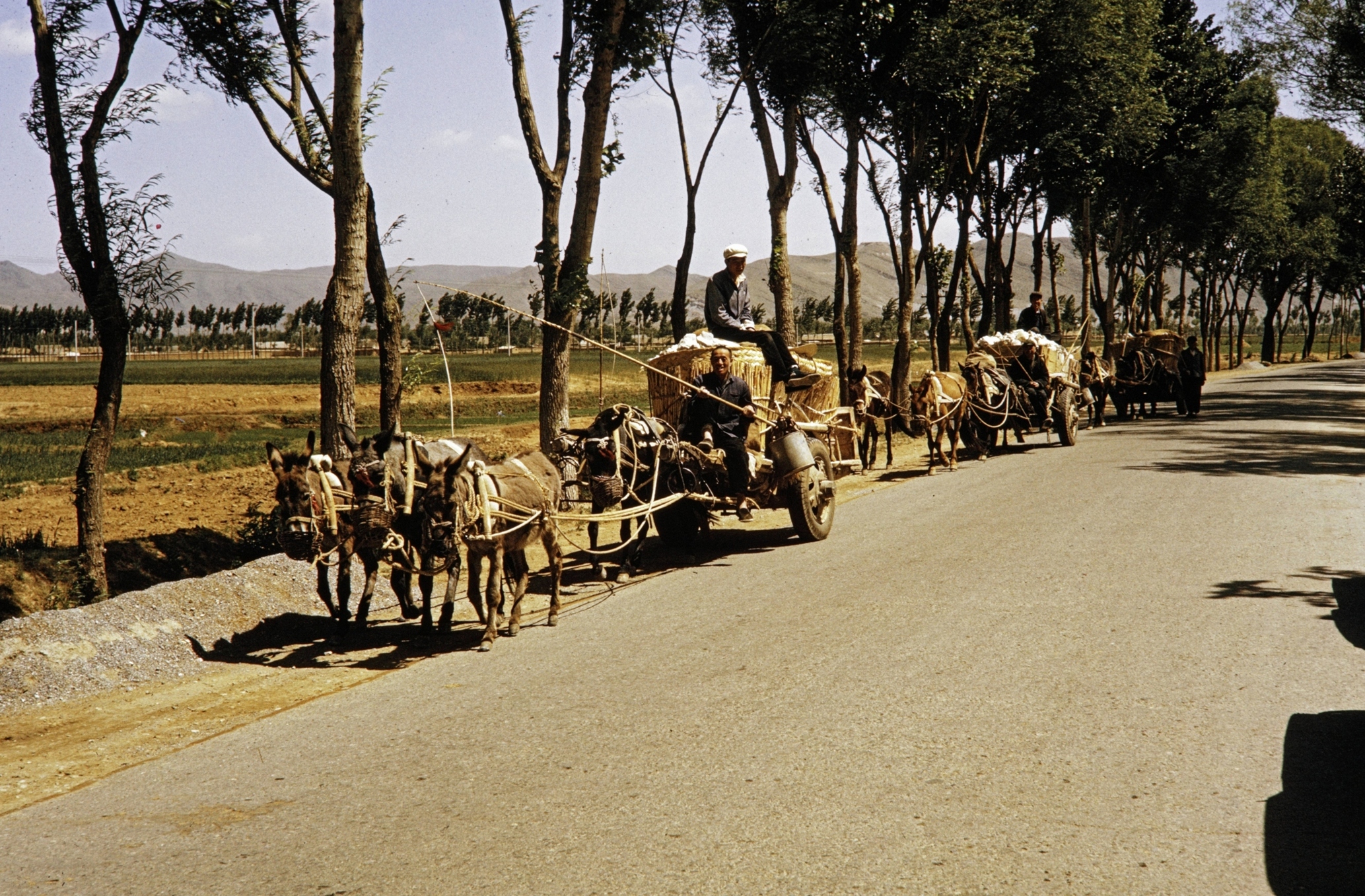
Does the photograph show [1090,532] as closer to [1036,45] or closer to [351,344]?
[351,344]

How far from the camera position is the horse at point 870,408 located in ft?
55.0

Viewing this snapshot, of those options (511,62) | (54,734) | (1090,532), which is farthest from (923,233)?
(54,734)

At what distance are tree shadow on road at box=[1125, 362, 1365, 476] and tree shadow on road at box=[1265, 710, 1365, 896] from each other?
10410 millimetres

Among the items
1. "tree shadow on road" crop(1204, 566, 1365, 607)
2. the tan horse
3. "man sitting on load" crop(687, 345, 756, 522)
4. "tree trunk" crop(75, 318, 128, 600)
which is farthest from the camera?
the tan horse

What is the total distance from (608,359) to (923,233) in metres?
39.8

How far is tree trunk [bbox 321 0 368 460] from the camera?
10984 millimetres

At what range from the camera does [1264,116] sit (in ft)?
144

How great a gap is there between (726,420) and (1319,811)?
6.75 meters

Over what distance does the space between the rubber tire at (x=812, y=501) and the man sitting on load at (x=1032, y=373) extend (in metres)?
8.54

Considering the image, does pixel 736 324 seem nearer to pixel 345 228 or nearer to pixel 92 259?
pixel 345 228

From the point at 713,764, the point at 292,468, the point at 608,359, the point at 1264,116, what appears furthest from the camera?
the point at 608,359

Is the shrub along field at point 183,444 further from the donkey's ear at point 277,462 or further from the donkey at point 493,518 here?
the donkey's ear at point 277,462

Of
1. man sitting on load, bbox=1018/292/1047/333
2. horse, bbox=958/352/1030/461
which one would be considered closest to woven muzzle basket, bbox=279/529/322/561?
horse, bbox=958/352/1030/461

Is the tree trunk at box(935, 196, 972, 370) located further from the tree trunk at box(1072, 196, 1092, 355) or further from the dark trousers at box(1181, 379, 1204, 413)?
the dark trousers at box(1181, 379, 1204, 413)
